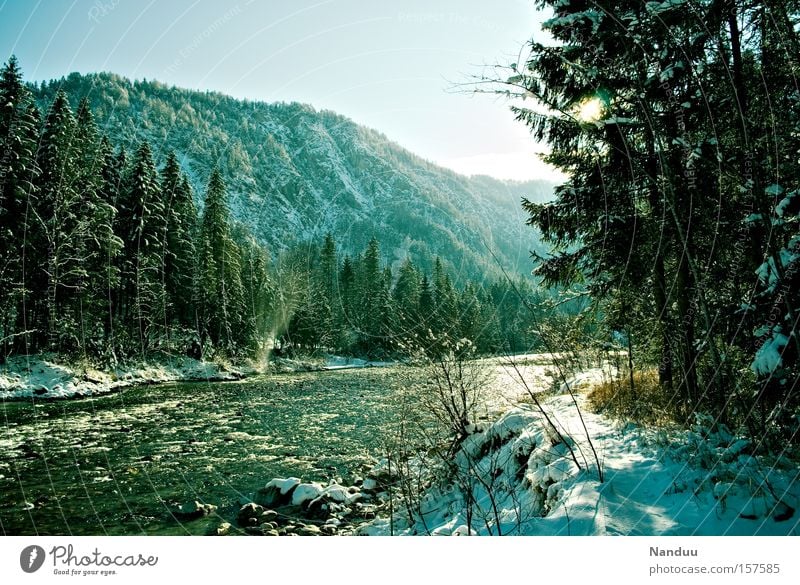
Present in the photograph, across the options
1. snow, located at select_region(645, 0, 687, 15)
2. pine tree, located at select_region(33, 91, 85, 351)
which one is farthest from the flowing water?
pine tree, located at select_region(33, 91, 85, 351)


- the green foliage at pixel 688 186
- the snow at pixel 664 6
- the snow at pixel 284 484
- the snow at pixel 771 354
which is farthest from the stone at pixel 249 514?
the snow at pixel 664 6

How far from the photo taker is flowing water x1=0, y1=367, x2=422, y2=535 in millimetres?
6957

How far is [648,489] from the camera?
357cm

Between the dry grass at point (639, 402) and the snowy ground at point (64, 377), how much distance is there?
1905 centimetres

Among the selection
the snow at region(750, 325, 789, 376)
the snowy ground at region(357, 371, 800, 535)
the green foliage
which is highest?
the green foliage

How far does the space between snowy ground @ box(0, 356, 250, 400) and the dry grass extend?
19054 mm

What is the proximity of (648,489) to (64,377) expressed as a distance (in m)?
26.0

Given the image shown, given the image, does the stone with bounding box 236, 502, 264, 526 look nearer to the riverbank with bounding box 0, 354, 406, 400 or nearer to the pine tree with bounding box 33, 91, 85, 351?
the riverbank with bounding box 0, 354, 406, 400

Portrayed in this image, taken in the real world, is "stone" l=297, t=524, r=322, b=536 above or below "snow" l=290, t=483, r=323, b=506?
below

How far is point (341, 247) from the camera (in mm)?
160875

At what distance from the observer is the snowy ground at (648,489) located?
3.02 m

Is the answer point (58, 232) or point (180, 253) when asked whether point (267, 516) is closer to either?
point (58, 232)

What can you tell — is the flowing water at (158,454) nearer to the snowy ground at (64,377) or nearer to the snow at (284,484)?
the snow at (284,484)
